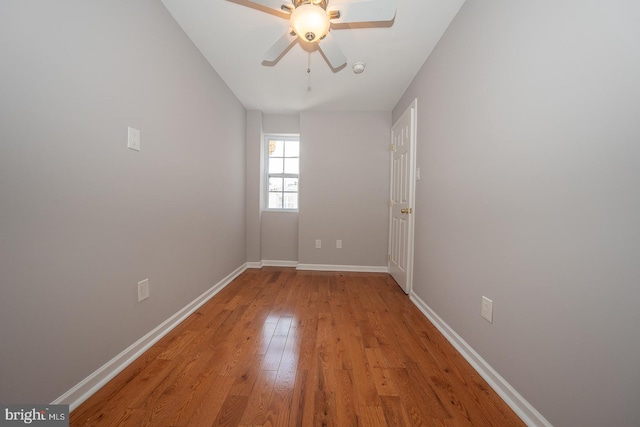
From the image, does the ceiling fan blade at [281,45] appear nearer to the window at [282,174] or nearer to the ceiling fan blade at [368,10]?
the ceiling fan blade at [368,10]

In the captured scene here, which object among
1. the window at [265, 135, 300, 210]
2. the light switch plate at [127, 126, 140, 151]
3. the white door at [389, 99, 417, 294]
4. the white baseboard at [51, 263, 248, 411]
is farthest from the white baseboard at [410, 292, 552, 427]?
the window at [265, 135, 300, 210]

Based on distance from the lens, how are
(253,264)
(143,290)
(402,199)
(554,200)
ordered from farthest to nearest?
(253,264)
(402,199)
(143,290)
(554,200)

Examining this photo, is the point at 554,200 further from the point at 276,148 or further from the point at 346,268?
the point at 276,148

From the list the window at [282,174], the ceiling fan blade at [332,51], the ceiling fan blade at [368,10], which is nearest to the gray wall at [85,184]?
the ceiling fan blade at [332,51]

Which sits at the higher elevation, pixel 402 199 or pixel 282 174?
pixel 282 174

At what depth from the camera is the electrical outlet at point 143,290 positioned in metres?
1.41

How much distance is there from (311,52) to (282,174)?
1.92 meters

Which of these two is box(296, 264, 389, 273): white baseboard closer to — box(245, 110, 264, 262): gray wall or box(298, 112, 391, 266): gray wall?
box(298, 112, 391, 266): gray wall

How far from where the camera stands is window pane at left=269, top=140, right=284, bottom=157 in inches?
146

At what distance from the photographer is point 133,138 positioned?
1345 mm

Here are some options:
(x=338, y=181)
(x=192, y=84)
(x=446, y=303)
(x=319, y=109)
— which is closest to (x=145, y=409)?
(x=446, y=303)

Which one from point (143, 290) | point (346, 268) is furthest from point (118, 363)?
point (346, 268)

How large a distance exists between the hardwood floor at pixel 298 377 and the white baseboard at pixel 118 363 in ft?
0.12

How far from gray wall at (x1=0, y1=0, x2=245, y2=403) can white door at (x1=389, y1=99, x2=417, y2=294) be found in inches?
85.8
